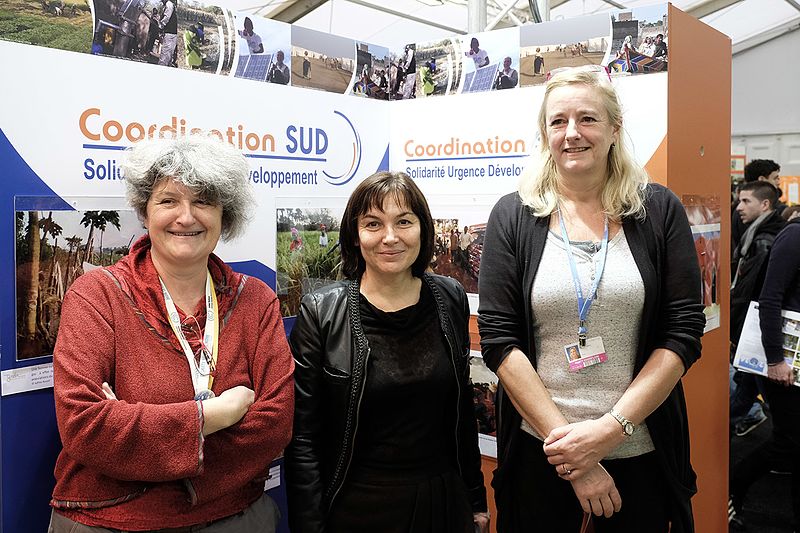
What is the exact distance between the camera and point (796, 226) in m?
3.16

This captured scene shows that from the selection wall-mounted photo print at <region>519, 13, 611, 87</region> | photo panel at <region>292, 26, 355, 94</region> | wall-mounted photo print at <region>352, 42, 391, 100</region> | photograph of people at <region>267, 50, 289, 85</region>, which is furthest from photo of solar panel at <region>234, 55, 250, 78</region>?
wall-mounted photo print at <region>519, 13, 611, 87</region>

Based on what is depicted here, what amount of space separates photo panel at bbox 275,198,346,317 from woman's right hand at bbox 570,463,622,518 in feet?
4.15

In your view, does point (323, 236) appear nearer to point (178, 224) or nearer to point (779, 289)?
point (178, 224)

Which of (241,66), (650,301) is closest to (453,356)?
(650,301)

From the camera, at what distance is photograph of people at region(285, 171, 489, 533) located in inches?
71.2

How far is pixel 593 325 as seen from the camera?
1765mm

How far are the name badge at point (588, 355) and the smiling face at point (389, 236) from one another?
19.2 inches

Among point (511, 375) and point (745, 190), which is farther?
point (745, 190)

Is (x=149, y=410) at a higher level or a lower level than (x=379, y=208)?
lower

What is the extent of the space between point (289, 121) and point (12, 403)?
129 centimetres

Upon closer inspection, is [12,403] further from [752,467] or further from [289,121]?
[752,467]

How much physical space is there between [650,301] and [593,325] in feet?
0.49

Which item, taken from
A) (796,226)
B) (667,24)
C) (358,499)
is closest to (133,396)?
(358,499)

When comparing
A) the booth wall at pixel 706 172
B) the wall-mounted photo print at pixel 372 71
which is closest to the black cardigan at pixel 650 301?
the booth wall at pixel 706 172
